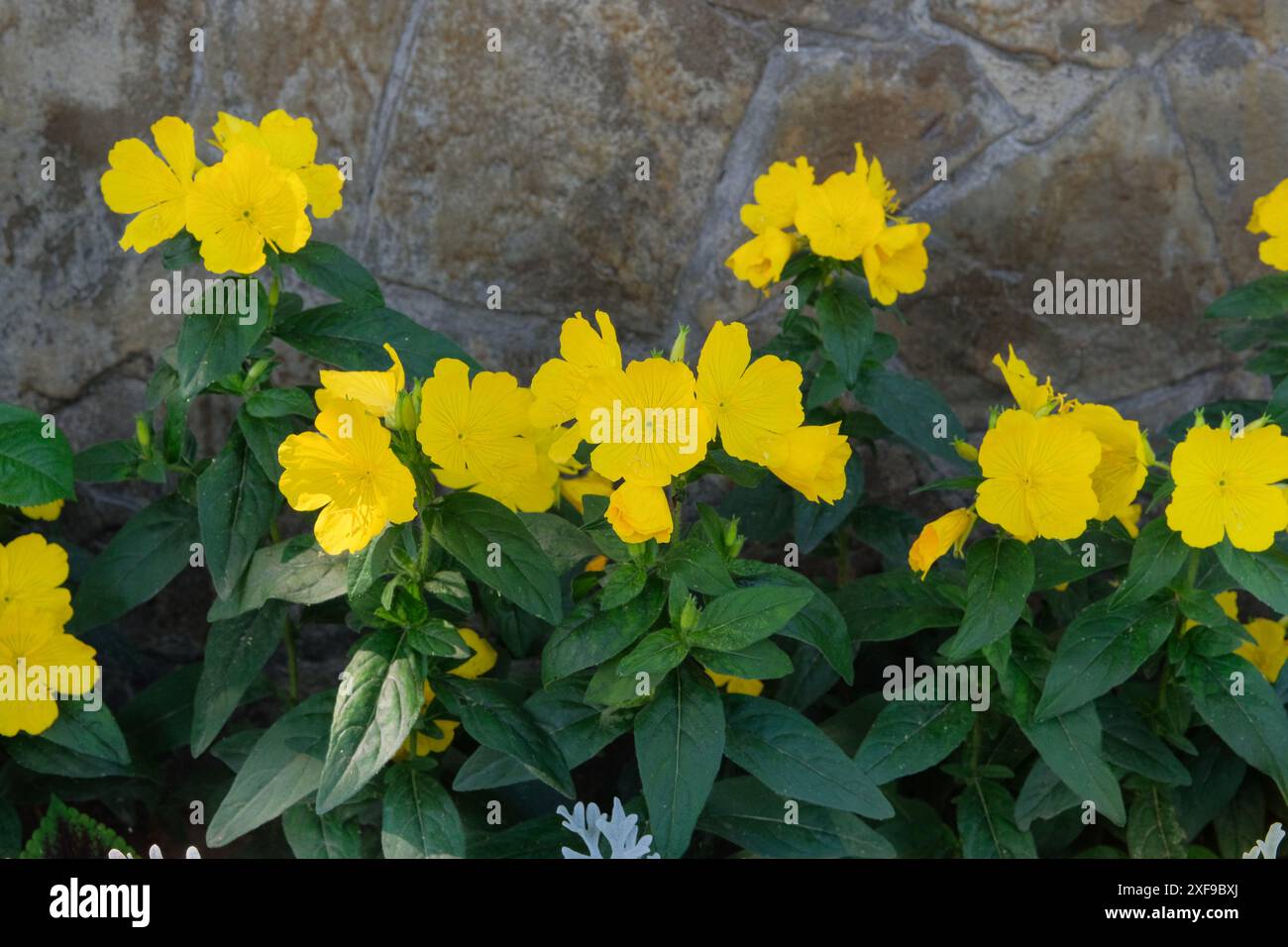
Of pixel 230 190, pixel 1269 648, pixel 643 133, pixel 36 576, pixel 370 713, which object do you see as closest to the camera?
pixel 370 713

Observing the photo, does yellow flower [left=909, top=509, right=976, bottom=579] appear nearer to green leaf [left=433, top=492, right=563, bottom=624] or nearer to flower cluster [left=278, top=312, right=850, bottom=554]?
flower cluster [left=278, top=312, right=850, bottom=554]

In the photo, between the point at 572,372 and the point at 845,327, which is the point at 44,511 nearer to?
the point at 572,372

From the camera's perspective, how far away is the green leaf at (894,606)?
7.63 ft

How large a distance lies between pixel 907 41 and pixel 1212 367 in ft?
3.02

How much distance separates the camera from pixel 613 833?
84.7 inches

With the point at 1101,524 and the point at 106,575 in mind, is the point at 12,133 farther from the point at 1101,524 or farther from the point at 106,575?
the point at 1101,524

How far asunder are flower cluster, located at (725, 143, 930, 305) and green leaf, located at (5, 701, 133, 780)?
130cm

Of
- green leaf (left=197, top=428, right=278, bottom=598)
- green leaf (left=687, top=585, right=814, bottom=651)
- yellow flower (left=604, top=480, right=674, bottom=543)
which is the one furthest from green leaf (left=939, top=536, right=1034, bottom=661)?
green leaf (left=197, top=428, right=278, bottom=598)

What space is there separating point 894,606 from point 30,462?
1.37 meters

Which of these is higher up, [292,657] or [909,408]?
[909,408]

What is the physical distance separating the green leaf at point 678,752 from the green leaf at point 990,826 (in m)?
0.47

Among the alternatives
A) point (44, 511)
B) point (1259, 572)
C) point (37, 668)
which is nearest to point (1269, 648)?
point (1259, 572)

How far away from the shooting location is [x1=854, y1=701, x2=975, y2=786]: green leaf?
2.23 metres

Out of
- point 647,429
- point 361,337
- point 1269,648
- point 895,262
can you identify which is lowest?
point 1269,648
